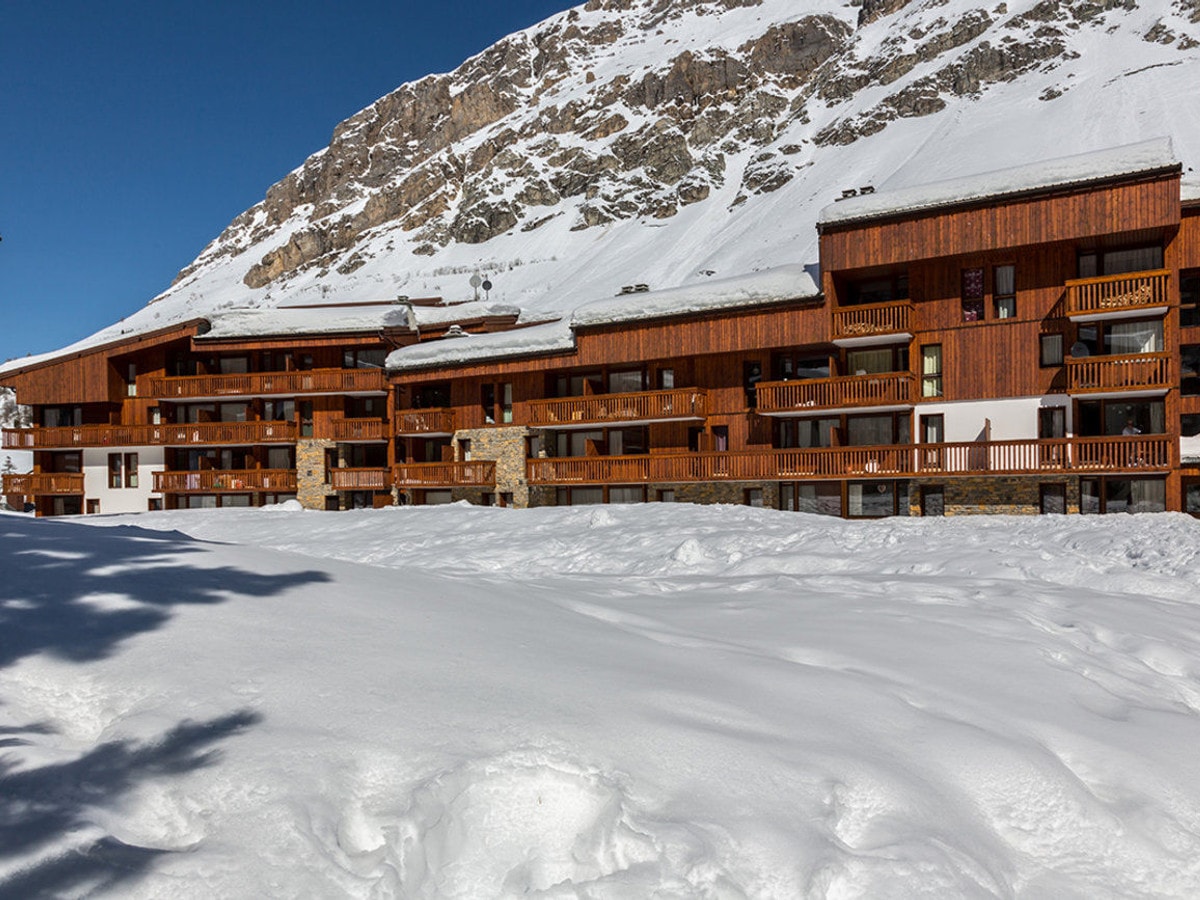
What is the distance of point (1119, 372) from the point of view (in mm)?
23641

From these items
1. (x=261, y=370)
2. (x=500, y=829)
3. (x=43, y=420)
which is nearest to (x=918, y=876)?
(x=500, y=829)

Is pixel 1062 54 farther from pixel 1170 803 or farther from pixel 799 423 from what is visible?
pixel 1170 803

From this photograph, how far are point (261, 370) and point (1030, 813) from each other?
1643 inches

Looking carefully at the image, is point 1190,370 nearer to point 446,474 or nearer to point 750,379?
point 750,379

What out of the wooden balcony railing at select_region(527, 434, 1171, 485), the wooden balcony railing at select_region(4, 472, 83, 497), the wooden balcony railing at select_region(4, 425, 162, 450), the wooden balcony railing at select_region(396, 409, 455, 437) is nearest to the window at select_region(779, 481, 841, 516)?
the wooden balcony railing at select_region(527, 434, 1171, 485)

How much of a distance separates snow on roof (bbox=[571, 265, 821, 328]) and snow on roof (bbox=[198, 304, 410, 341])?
11.7 metres

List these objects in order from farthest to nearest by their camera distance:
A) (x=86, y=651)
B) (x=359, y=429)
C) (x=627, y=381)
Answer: (x=359, y=429) → (x=627, y=381) → (x=86, y=651)

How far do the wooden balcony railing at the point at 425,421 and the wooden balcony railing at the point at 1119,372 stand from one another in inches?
927

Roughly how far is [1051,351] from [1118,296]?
2.35 meters

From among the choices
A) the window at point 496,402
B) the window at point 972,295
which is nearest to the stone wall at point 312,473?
the window at point 496,402

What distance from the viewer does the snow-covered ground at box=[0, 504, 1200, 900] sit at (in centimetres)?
341

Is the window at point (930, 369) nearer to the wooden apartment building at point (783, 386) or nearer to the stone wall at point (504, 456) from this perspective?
the wooden apartment building at point (783, 386)

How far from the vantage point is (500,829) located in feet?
11.9

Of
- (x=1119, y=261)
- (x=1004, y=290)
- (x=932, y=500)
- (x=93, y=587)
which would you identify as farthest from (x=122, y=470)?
(x=1119, y=261)
